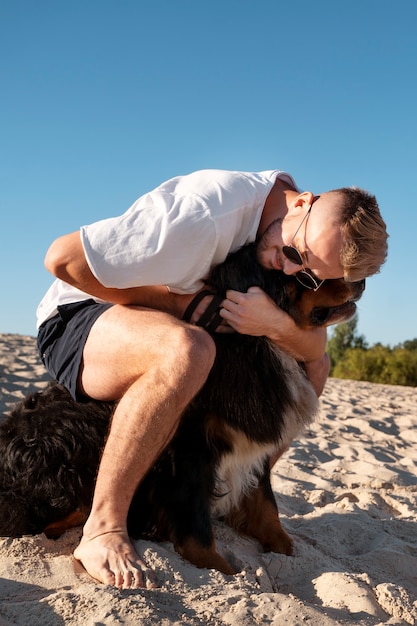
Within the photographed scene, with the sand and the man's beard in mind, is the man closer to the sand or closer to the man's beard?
the man's beard

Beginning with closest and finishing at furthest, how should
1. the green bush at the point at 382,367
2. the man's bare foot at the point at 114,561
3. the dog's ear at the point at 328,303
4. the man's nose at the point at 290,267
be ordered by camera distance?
the man's bare foot at the point at 114,561 < the man's nose at the point at 290,267 < the dog's ear at the point at 328,303 < the green bush at the point at 382,367

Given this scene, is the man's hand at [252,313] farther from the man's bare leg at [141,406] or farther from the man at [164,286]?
the man's bare leg at [141,406]

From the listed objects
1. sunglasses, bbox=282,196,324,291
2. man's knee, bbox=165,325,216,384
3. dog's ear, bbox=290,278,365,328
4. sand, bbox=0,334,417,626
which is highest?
sunglasses, bbox=282,196,324,291

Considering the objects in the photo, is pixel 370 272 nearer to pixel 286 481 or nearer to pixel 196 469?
pixel 196 469

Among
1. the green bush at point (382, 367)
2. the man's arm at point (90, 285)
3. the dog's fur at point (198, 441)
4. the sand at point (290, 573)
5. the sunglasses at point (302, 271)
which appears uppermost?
the sunglasses at point (302, 271)

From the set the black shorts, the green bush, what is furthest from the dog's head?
the green bush

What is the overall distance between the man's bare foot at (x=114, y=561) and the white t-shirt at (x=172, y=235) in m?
0.92

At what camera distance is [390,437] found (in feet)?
20.2

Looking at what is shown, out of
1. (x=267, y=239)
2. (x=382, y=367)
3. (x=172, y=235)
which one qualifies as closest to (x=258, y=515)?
(x=267, y=239)

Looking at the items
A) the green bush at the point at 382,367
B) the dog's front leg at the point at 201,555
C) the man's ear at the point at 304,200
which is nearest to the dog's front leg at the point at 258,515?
the dog's front leg at the point at 201,555

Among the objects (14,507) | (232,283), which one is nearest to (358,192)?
(232,283)

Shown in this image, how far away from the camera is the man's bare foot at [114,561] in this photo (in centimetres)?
205

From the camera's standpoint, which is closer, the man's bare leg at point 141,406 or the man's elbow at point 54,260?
the man's bare leg at point 141,406

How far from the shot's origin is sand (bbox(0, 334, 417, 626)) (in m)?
1.78
